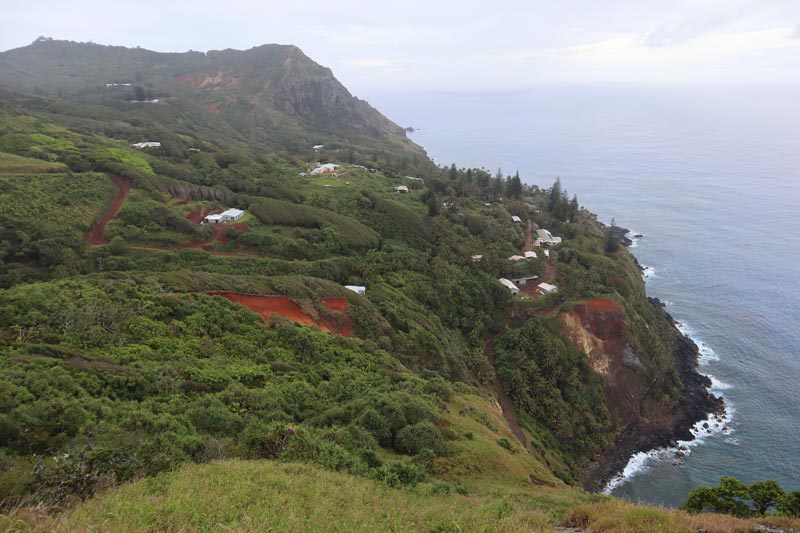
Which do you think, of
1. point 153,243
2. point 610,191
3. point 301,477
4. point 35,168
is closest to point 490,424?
point 301,477

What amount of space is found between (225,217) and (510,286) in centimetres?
2924

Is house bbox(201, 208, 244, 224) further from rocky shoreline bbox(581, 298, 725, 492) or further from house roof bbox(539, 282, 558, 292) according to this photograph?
rocky shoreline bbox(581, 298, 725, 492)

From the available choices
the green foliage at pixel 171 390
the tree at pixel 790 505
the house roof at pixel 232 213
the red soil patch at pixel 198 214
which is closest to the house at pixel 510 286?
the green foliage at pixel 171 390

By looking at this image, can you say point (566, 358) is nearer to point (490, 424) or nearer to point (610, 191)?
point (490, 424)

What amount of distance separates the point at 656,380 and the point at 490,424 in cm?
2680

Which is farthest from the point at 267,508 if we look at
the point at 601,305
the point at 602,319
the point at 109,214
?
the point at 601,305

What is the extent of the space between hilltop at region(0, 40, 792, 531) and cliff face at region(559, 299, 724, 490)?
0.21 metres

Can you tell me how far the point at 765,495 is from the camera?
14.1 metres

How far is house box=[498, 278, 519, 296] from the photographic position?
4315cm

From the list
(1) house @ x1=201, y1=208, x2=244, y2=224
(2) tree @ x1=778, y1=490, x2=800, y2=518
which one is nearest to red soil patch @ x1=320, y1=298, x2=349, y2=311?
(1) house @ x1=201, y1=208, x2=244, y2=224

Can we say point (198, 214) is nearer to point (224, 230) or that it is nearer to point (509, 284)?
point (224, 230)

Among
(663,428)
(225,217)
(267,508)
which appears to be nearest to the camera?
Answer: (267,508)

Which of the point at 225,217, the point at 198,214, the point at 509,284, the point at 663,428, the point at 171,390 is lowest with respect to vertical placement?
the point at 663,428

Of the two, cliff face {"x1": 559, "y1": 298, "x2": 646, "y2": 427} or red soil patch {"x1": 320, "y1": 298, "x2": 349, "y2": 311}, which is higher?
red soil patch {"x1": 320, "y1": 298, "x2": 349, "y2": 311}
